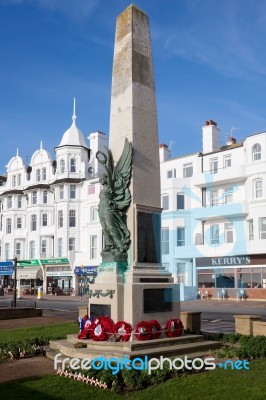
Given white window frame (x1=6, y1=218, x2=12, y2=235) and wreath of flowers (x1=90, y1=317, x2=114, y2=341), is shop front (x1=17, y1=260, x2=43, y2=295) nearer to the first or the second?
white window frame (x1=6, y1=218, x2=12, y2=235)

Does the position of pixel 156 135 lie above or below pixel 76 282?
above

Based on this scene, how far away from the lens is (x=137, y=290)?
12.8m

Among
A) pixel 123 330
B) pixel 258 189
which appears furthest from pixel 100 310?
pixel 258 189

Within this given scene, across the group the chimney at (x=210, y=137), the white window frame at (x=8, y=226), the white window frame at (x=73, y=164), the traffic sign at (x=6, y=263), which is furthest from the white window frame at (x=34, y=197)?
the chimney at (x=210, y=137)

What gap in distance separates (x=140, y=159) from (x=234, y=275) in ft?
107

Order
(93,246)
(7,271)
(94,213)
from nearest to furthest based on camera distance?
(93,246)
(94,213)
(7,271)

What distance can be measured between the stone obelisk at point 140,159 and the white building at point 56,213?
1673 inches

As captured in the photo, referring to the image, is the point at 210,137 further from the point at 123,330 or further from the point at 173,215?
the point at 123,330

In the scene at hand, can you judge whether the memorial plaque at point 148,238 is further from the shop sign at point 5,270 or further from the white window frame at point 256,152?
the shop sign at point 5,270

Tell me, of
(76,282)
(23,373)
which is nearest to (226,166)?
(76,282)

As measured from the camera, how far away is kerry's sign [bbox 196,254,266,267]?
42834 millimetres

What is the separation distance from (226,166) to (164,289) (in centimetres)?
3578

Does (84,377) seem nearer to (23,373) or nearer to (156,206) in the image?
(23,373)

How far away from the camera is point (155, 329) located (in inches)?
494
